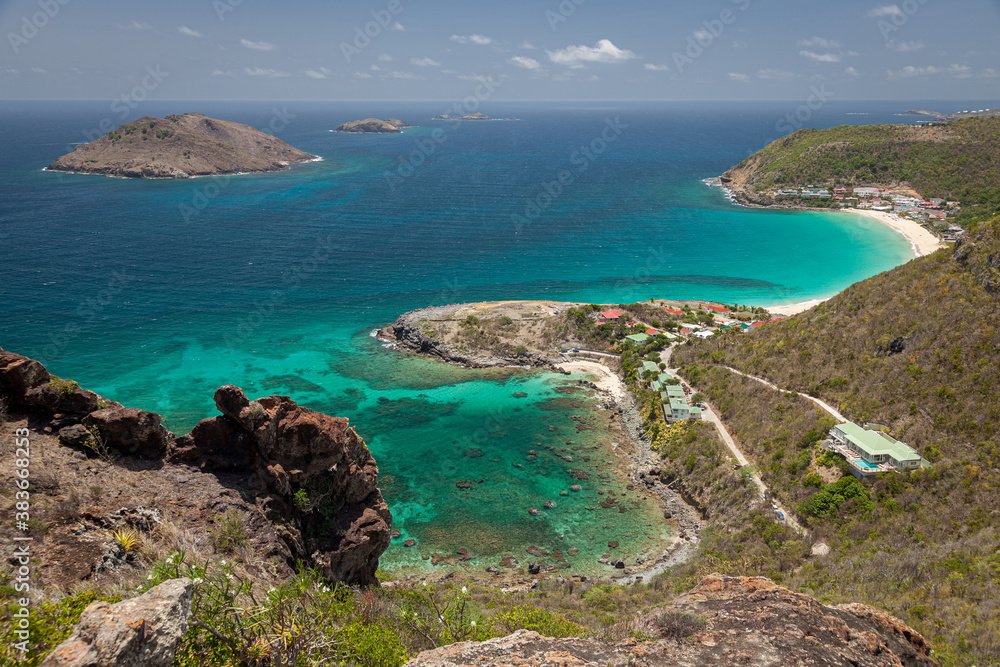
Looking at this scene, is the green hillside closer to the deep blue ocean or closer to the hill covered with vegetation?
the deep blue ocean

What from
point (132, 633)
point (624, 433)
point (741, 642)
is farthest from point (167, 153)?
point (741, 642)

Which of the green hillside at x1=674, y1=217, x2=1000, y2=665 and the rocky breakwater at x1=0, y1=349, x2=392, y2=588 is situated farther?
the green hillside at x1=674, y1=217, x2=1000, y2=665

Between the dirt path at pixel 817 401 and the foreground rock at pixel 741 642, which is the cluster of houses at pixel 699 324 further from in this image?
the foreground rock at pixel 741 642

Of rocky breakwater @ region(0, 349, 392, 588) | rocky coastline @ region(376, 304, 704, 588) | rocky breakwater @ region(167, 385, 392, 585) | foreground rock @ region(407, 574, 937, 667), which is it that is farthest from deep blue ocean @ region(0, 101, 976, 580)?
foreground rock @ region(407, 574, 937, 667)

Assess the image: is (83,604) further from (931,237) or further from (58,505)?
(931,237)

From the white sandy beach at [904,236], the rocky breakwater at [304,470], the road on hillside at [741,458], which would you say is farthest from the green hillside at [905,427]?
the white sandy beach at [904,236]
